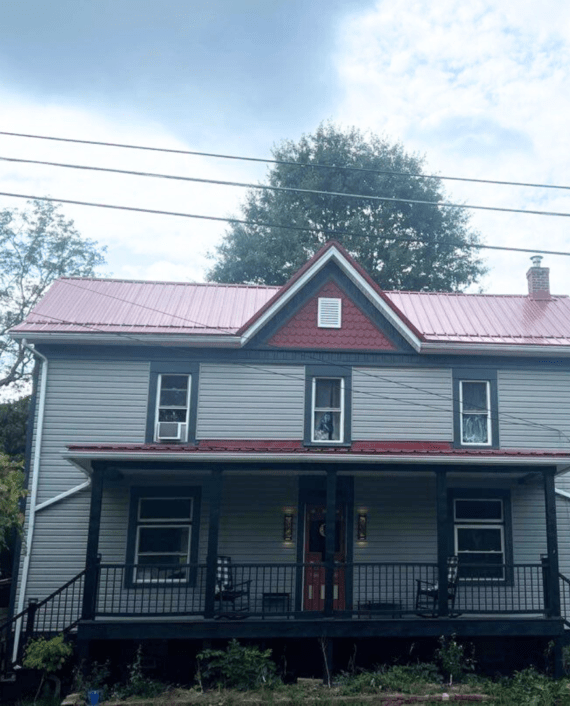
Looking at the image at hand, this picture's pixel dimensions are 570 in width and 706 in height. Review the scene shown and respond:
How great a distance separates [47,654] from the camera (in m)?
12.7

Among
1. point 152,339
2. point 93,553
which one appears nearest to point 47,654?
point 93,553

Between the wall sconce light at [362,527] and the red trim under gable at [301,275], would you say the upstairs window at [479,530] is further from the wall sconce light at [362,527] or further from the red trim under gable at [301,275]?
the red trim under gable at [301,275]

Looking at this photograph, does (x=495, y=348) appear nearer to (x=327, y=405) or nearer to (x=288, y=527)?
(x=327, y=405)

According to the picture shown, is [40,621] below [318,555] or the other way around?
below

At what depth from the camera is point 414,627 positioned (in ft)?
41.5

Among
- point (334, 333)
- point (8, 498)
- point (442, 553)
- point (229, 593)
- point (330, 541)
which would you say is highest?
point (334, 333)

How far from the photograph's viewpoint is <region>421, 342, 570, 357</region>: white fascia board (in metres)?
15.7

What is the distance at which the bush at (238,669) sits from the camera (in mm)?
11789

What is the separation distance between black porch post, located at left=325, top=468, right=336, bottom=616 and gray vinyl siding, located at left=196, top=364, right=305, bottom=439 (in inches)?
93.3

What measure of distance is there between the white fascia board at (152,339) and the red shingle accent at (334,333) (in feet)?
3.59

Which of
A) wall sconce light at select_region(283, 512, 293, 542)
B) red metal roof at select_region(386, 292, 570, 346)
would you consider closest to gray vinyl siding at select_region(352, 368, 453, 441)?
red metal roof at select_region(386, 292, 570, 346)

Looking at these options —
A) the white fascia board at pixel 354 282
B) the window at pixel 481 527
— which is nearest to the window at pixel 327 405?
the white fascia board at pixel 354 282

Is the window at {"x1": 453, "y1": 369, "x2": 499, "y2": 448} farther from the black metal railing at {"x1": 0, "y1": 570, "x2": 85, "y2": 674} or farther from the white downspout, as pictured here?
the white downspout

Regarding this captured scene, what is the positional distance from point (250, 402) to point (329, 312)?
2688mm
